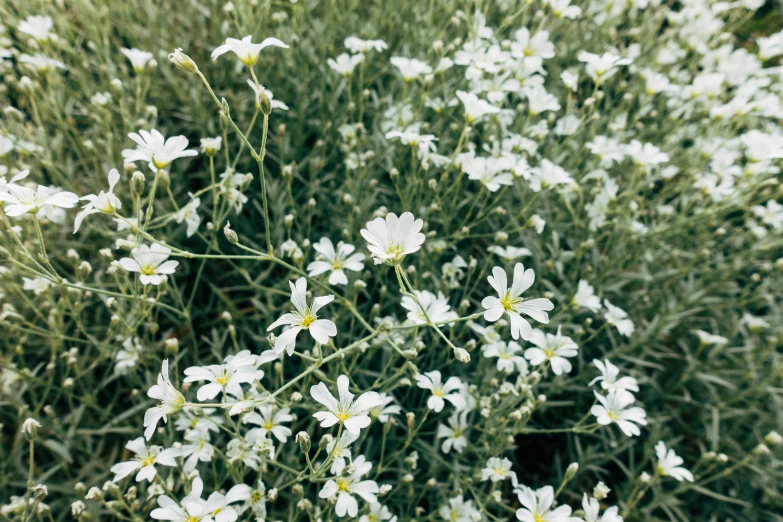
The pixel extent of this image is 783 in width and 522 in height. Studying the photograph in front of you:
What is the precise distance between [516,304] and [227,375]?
2.87 feet

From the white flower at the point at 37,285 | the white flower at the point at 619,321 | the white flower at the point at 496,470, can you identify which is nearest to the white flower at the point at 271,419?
the white flower at the point at 496,470

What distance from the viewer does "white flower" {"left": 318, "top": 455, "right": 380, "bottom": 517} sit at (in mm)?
1634

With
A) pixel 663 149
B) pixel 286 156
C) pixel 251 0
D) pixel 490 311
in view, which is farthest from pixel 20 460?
pixel 663 149

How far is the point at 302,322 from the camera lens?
5.44ft

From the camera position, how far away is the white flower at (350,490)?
1.63 m

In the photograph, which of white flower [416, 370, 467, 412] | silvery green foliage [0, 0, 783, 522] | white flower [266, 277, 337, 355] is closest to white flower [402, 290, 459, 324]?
silvery green foliage [0, 0, 783, 522]

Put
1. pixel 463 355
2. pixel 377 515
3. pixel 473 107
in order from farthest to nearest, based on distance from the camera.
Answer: pixel 473 107 → pixel 377 515 → pixel 463 355

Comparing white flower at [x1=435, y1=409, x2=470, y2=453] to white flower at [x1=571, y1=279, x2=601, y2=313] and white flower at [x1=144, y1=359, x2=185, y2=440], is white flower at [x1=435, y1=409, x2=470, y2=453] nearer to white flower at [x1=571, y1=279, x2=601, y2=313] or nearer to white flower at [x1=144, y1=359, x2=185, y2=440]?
white flower at [x1=571, y1=279, x2=601, y2=313]

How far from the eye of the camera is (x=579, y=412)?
2785mm

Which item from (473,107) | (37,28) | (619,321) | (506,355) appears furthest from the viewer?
(37,28)

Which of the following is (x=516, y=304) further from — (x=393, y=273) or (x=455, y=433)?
(x=393, y=273)

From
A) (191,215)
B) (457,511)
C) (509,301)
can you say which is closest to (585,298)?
(509,301)

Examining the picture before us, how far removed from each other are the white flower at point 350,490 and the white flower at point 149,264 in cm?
82

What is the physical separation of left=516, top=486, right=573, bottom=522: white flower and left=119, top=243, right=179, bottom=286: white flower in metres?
1.32
